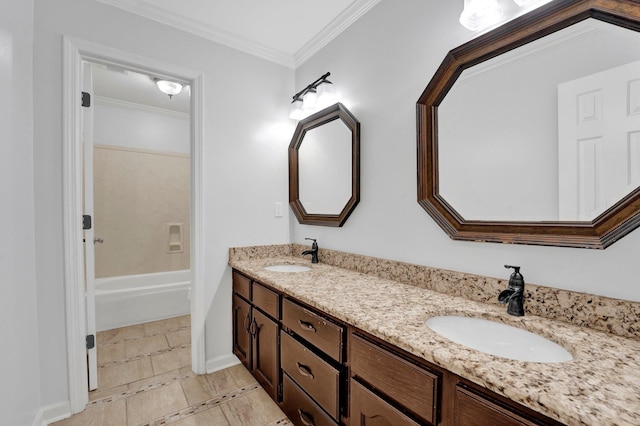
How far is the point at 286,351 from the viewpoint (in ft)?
4.89

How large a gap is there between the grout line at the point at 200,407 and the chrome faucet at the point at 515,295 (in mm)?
1645

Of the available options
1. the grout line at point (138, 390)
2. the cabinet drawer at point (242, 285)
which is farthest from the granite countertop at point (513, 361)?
the grout line at point (138, 390)

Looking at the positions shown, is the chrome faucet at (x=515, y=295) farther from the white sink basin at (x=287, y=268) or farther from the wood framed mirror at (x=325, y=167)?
the white sink basin at (x=287, y=268)

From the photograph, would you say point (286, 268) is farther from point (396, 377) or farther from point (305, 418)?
point (396, 377)

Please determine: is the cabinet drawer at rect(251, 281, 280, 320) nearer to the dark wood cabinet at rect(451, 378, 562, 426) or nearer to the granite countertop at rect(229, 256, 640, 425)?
the granite countertop at rect(229, 256, 640, 425)

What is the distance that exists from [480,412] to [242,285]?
5.30 ft

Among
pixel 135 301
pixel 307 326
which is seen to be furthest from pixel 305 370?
pixel 135 301

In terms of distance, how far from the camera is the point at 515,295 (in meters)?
1.04

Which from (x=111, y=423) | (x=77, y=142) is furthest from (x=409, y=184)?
(x=111, y=423)

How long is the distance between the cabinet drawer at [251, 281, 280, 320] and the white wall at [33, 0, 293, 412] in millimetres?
490

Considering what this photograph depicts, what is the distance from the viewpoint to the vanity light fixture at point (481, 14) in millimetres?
1136

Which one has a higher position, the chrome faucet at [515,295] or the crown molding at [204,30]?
the crown molding at [204,30]

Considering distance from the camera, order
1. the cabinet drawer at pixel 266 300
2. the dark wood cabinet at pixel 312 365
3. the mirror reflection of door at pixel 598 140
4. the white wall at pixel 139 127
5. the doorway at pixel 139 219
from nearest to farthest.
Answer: the mirror reflection of door at pixel 598 140 < the dark wood cabinet at pixel 312 365 < the cabinet drawer at pixel 266 300 < the doorway at pixel 139 219 < the white wall at pixel 139 127

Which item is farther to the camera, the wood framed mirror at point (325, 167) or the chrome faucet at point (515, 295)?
the wood framed mirror at point (325, 167)
